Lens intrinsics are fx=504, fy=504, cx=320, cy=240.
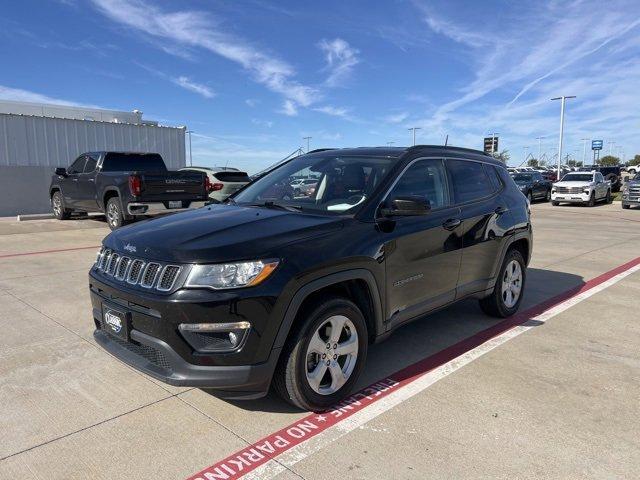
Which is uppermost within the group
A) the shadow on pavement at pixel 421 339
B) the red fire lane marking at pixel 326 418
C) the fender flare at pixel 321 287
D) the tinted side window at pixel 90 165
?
the tinted side window at pixel 90 165

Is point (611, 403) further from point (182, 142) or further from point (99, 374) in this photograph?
point (182, 142)

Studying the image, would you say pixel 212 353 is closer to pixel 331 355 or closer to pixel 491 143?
pixel 331 355

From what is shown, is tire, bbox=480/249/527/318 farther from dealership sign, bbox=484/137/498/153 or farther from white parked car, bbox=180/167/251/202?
dealership sign, bbox=484/137/498/153

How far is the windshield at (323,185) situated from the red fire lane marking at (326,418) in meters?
1.31

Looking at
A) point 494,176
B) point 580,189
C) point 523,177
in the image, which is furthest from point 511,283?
point 523,177

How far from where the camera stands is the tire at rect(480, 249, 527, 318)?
5102mm

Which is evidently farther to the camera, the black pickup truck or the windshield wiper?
the black pickup truck

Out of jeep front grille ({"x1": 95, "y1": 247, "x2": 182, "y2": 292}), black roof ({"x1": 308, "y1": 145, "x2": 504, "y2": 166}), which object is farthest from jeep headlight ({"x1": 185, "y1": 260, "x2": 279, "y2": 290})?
black roof ({"x1": 308, "y1": 145, "x2": 504, "y2": 166})

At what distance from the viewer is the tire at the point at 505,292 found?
5.10 meters

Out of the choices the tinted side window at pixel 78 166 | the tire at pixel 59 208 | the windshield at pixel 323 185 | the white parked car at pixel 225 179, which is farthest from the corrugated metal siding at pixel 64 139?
the windshield at pixel 323 185

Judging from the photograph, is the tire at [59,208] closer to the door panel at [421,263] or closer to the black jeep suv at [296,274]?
the black jeep suv at [296,274]

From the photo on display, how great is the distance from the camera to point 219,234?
3.10 metres

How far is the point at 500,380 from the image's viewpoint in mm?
3783

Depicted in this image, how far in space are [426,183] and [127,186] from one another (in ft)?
27.7
